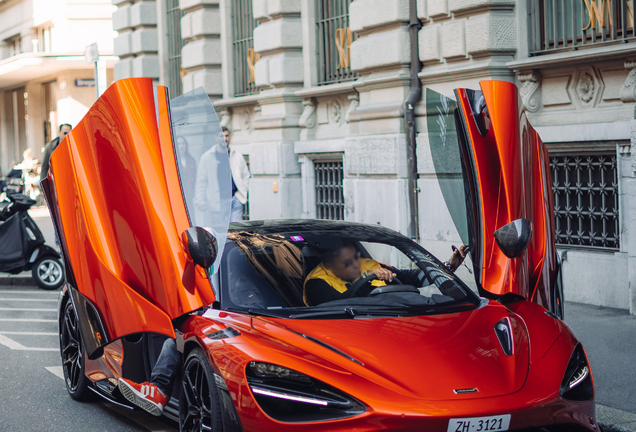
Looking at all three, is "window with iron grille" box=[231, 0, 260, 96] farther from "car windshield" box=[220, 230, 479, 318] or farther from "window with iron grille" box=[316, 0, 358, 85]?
"car windshield" box=[220, 230, 479, 318]

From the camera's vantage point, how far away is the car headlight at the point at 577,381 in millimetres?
3781

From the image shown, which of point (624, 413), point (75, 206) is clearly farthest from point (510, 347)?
point (75, 206)

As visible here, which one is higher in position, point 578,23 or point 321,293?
point 578,23

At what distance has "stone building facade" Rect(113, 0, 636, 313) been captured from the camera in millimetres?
8148

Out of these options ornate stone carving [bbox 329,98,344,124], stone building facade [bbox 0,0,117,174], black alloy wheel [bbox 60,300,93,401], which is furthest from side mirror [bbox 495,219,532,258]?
stone building facade [bbox 0,0,117,174]

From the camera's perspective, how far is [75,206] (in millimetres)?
4980

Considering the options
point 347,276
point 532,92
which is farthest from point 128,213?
point 532,92

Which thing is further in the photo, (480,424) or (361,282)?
(361,282)

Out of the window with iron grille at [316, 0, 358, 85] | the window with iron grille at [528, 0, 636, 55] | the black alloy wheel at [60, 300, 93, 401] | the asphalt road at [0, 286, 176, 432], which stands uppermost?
the window with iron grille at [316, 0, 358, 85]

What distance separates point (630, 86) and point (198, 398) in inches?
216

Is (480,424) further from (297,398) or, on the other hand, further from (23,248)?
(23,248)

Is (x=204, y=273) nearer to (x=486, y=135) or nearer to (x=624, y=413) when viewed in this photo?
(x=486, y=135)

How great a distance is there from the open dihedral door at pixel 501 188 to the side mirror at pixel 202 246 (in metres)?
1.59

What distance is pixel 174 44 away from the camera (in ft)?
Answer: 55.0
